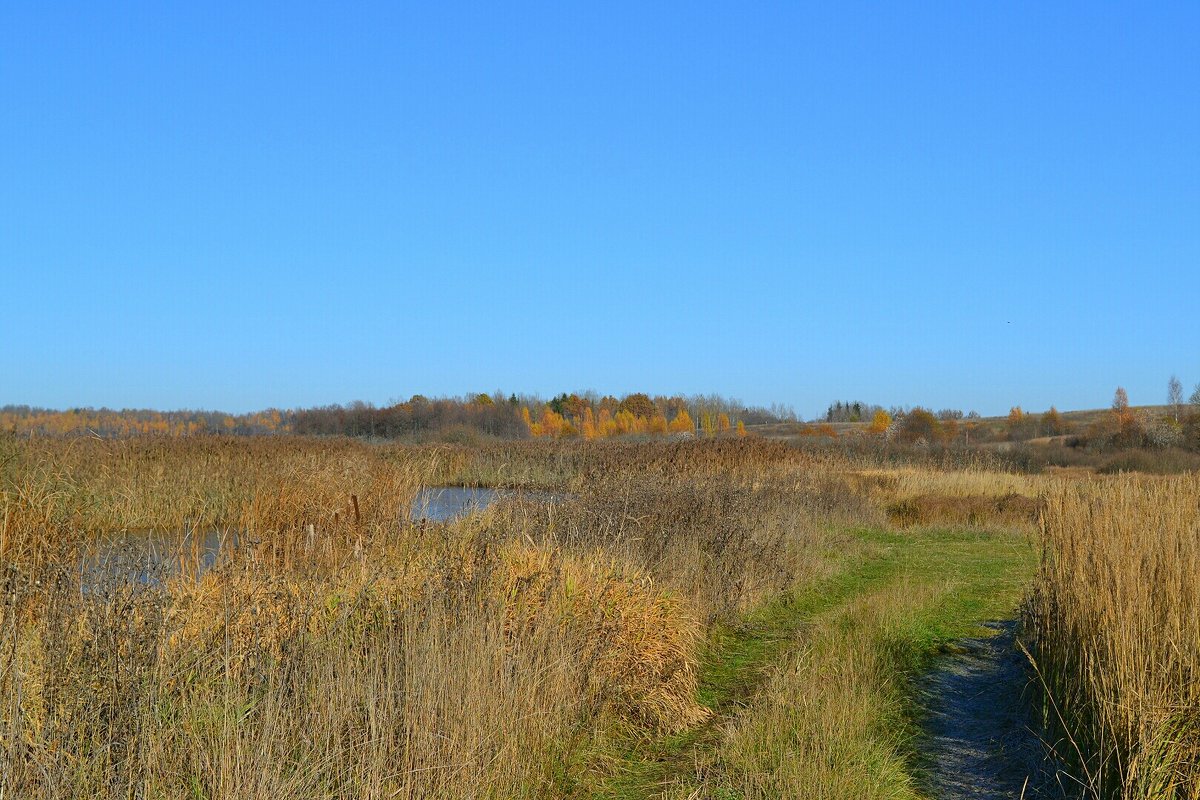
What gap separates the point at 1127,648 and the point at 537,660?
3014 millimetres

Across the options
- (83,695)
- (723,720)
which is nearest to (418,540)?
(723,720)

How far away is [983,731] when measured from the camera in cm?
627

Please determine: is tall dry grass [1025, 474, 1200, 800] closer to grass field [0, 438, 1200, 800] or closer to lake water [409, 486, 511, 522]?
grass field [0, 438, 1200, 800]

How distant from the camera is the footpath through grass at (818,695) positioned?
196 inches

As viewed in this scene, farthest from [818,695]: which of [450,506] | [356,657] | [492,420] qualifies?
[492,420]

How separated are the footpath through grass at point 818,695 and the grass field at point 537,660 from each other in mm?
29

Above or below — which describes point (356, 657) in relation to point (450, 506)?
below

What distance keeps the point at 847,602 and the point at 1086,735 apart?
5.31m

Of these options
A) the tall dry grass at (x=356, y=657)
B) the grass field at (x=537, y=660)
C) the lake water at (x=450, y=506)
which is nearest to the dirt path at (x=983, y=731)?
the grass field at (x=537, y=660)

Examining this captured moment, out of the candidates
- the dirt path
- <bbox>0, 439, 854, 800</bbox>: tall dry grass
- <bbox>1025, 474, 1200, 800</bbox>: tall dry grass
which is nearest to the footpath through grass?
the dirt path

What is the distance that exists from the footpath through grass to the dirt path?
171 mm

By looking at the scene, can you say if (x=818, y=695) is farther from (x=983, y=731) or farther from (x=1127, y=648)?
(x=1127, y=648)

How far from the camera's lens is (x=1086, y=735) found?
5.14 m

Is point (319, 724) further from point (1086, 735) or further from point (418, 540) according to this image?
point (1086, 735)
